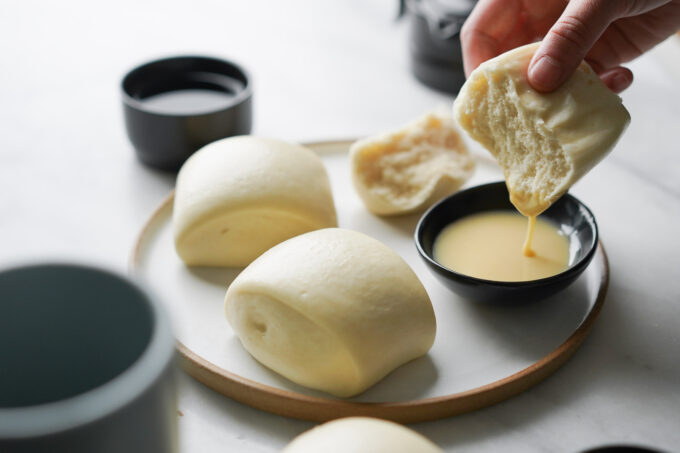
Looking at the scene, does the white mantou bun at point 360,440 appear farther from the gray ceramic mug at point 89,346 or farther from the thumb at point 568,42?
the thumb at point 568,42

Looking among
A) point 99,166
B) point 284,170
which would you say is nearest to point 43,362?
point 284,170

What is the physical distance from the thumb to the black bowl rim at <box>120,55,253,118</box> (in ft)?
2.15

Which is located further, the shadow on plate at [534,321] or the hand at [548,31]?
the hand at [548,31]

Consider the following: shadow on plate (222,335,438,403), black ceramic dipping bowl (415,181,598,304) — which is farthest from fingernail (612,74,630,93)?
shadow on plate (222,335,438,403)

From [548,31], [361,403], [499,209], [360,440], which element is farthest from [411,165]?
[360,440]

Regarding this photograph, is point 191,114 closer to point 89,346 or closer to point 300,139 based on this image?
point 300,139

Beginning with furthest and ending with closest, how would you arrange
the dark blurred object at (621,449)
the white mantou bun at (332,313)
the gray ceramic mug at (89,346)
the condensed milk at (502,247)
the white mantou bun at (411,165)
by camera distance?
the white mantou bun at (411,165)
the condensed milk at (502,247)
the white mantou bun at (332,313)
the dark blurred object at (621,449)
the gray ceramic mug at (89,346)

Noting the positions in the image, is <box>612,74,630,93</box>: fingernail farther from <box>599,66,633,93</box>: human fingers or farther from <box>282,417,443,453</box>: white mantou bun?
<box>282,417,443,453</box>: white mantou bun

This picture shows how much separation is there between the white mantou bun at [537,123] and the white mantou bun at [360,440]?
46cm

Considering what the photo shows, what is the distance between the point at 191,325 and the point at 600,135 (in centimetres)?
66

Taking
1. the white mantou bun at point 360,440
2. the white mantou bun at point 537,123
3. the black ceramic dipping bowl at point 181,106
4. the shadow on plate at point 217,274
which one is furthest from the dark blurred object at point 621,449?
the black ceramic dipping bowl at point 181,106

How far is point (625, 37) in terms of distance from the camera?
4.97 feet

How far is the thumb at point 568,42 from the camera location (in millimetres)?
1051

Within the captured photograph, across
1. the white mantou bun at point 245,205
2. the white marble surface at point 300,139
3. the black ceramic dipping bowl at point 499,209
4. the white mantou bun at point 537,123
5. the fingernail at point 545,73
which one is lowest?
the white marble surface at point 300,139
